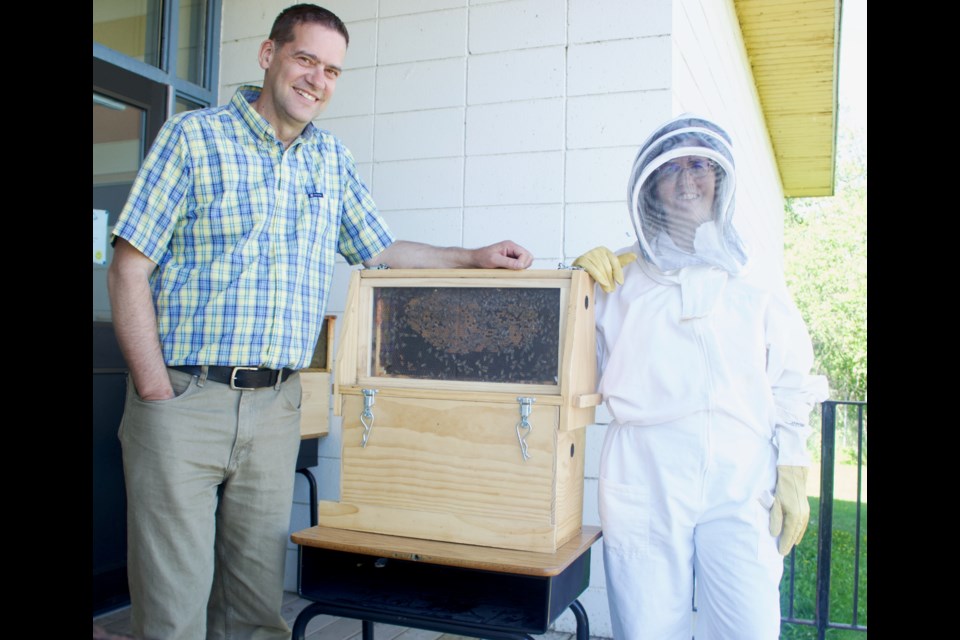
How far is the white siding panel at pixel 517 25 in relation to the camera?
310 cm

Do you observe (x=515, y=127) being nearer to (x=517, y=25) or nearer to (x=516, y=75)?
(x=516, y=75)

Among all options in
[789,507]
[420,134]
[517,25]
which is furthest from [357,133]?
[789,507]

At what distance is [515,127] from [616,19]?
0.54m

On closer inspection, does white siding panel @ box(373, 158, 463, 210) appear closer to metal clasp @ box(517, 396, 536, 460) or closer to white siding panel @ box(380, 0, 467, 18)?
white siding panel @ box(380, 0, 467, 18)

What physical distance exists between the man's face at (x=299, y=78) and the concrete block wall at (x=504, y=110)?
1.12m

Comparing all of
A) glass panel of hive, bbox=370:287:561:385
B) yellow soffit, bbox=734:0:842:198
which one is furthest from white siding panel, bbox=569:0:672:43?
yellow soffit, bbox=734:0:842:198

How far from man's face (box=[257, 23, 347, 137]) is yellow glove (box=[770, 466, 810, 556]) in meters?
1.49

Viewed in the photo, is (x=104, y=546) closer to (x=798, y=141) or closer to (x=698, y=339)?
(x=698, y=339)

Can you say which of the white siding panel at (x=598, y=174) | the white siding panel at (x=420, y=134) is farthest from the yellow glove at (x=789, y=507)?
the white siding panel at (x=420, y=134)

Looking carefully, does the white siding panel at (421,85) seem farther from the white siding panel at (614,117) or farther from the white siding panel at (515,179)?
the white siding panel at (614,117)

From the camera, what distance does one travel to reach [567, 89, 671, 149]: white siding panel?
294 centimetres

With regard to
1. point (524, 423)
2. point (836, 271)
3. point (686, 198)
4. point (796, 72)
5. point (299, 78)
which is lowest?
point (524, 423)

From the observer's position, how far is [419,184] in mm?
3318
